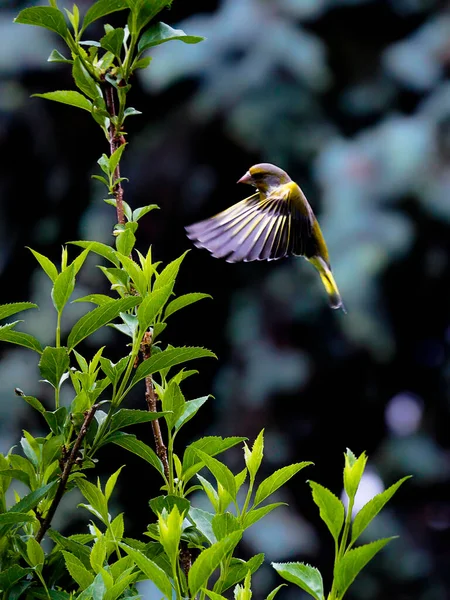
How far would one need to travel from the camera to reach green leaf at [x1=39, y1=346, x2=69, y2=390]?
568 mm

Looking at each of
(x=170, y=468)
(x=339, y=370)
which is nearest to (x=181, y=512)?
(x=170, y=468)

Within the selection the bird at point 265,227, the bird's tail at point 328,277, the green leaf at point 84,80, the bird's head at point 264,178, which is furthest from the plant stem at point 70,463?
the bird's tail at point 328,277

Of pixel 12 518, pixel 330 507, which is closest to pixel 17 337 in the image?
pixel 12 518

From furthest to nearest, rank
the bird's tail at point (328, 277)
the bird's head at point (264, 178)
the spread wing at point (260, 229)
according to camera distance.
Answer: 1. the bird's tail at point (328, 277)
2. the bird's head at point (264, 178)
3. the spread wing at point (260, 229)

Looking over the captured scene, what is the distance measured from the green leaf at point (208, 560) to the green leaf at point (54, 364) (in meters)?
0.16

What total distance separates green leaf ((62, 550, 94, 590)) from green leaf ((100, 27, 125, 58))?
376 millimetres

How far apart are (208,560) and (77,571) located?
0.10 metres

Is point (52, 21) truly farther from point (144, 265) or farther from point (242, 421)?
point (242, 421)

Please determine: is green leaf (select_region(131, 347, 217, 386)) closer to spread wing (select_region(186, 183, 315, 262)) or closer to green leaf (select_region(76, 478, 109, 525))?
green leaf (select_region(76, 478, 109, 525))

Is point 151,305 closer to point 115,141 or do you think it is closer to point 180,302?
point 180,302

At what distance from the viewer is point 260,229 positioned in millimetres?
1145

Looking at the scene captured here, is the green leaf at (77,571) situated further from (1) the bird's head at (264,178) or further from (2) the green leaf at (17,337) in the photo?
(1) the bird's head at (264,178)

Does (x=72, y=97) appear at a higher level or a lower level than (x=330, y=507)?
higher

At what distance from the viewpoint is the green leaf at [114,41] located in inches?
25.4
